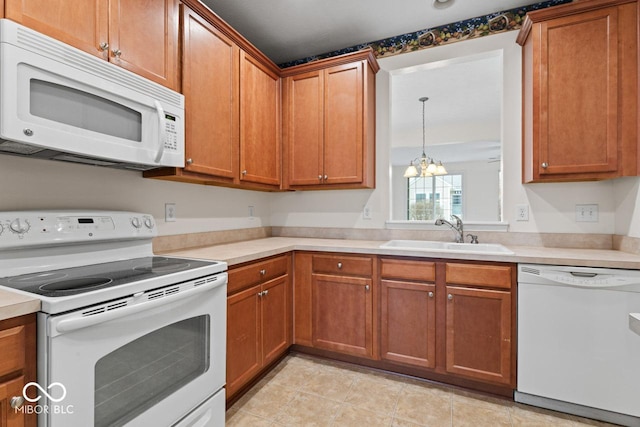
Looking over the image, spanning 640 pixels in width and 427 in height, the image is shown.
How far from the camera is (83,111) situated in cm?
129

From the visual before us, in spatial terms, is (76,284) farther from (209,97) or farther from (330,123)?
(330,123)

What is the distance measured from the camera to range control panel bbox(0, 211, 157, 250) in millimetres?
1214

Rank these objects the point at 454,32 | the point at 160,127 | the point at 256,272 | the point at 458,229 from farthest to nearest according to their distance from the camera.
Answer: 1. the point at 454,32
2. the point at 458,229
3. the point at 256,272
4. the point at 160,127

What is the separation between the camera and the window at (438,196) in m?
6.71

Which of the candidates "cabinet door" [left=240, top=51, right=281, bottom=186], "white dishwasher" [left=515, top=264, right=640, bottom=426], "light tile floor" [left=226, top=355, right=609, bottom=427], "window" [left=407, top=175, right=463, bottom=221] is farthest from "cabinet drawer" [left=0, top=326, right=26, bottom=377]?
"window" [left=407, top=175, right=463, bottom=221]

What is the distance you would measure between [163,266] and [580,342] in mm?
2205

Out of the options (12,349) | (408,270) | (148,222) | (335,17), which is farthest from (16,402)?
(335,17)

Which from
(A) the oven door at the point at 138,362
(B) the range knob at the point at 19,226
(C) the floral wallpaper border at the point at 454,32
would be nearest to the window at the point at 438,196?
(C) the floral wallpaper border at the point at 454,32

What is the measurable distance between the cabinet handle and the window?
6565 mm

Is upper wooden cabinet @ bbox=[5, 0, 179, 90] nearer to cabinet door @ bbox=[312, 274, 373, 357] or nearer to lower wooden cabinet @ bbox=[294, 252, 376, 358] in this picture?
lower wooden cabinet @ bbox=[294, 252, 376, 358]

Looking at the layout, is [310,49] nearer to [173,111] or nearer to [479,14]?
[479,14]

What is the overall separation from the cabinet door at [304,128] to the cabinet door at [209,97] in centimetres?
61

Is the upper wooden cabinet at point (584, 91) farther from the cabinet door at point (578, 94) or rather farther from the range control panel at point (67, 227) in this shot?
the range control panel at point (67, 227)

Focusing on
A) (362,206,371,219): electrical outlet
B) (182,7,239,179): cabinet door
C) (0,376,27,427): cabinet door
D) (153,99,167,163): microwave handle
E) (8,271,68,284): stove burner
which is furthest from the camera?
(362,206,371,219): electrical outlet
